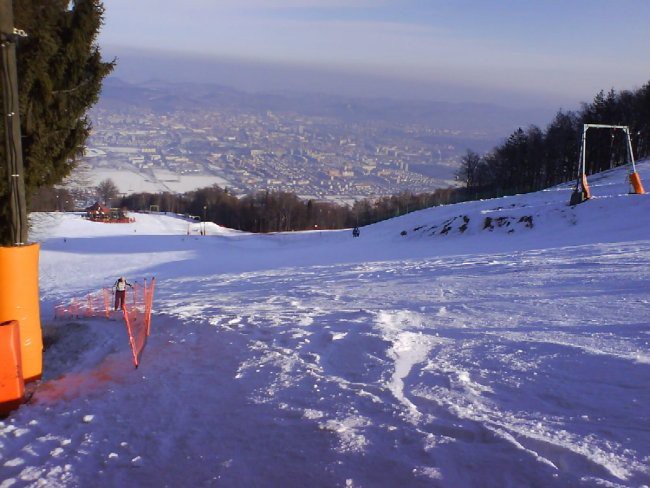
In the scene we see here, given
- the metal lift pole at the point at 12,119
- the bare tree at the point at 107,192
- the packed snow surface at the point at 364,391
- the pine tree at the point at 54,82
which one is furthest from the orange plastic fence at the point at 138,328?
the bare tree at the point at 107,192

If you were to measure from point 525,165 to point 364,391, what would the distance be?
63.8 metres

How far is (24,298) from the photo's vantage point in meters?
6.02

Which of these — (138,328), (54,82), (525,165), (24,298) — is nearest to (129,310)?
(138,328)

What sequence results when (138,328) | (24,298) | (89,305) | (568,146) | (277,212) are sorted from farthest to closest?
(277,212)
(568,146)
(89,305)
(138,328)
(24,298)

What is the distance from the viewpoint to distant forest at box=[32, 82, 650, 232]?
184ft

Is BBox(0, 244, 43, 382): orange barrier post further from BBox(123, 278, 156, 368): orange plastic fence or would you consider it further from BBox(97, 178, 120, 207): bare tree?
BBox(97, 178, 120, 207): bare tree

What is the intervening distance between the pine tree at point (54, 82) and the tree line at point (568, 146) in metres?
49.3

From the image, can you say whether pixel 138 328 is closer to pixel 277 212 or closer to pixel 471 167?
pixel 471 167

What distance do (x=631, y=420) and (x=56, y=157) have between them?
9542mm

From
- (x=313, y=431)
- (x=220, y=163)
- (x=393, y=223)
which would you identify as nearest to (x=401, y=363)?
(x=313, y=431)

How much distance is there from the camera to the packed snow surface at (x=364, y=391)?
371 centimetres

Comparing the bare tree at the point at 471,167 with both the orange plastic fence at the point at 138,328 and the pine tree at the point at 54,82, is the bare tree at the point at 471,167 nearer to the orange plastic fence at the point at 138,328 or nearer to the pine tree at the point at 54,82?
the orange plastic fence at the point at 138,328

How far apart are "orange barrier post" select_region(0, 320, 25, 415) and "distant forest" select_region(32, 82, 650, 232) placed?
52.6 meters

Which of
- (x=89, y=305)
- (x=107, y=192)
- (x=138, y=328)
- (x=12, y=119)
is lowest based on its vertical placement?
(x=89, y=305)
